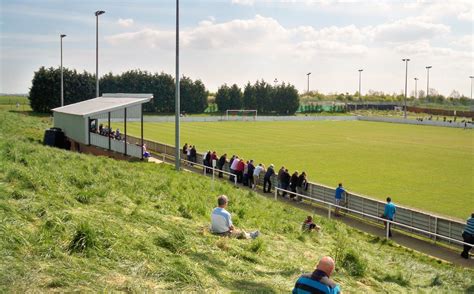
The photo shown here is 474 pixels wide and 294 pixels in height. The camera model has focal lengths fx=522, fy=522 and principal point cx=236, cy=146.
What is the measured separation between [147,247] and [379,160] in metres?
28.8

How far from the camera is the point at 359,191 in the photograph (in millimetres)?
23219

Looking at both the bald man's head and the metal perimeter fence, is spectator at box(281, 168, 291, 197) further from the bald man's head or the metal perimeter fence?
the bald man's head

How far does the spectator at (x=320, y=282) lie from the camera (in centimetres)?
529

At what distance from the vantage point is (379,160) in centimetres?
3434

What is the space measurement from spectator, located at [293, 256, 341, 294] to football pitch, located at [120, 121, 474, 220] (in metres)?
15.0

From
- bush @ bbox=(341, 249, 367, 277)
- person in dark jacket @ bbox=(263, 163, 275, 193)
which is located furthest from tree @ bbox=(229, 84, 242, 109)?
bush @ bbox=(341, 249, 367, 277)

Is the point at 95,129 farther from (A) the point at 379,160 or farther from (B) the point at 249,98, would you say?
(B) the point at 249,98

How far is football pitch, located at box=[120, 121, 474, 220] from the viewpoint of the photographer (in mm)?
22641

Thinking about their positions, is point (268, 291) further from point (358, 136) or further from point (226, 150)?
point (358, 136)

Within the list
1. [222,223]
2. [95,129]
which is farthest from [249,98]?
[222,223]

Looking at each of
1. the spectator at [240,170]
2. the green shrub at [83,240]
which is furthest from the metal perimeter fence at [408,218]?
the green shrub at [83,240]

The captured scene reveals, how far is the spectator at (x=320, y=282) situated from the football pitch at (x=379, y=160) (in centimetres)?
1504

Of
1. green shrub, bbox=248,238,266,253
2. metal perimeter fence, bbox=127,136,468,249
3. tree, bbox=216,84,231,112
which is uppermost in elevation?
tree, bbox=216,84,231,112

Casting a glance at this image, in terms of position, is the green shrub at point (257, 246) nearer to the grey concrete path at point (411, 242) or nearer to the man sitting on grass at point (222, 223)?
the man sitting on grass at point (222, 223)
